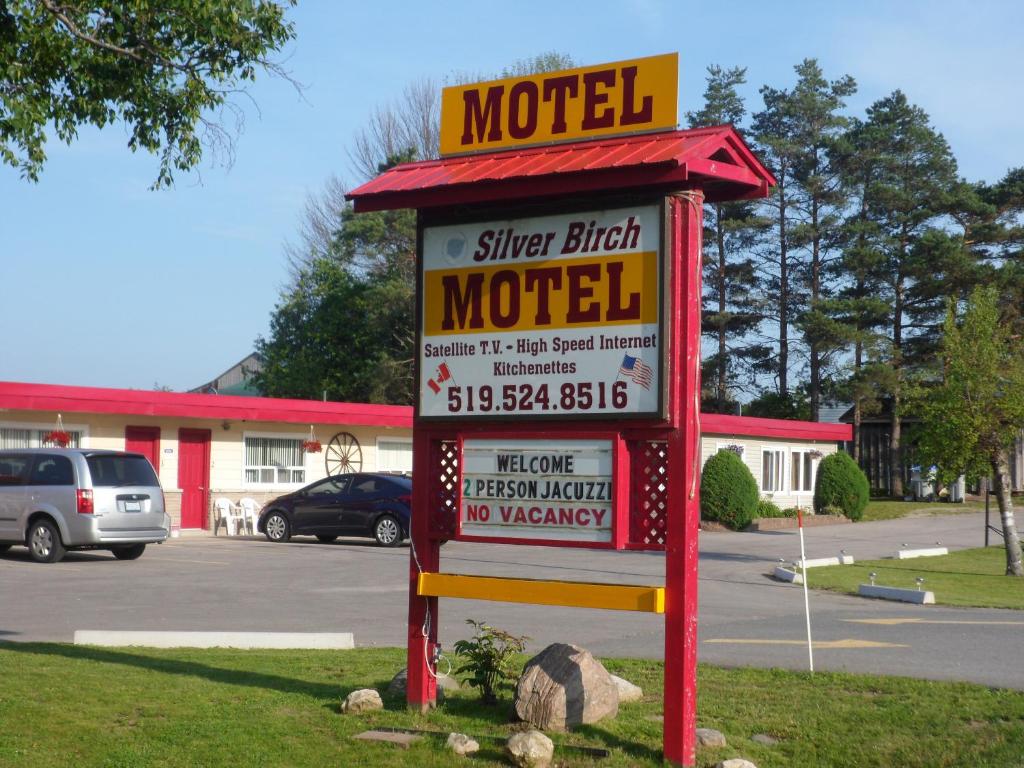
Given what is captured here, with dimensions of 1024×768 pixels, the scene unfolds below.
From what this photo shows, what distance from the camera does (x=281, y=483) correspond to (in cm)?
3061

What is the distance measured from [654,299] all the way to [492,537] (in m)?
1.83

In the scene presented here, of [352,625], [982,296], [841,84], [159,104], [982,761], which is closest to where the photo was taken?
[982,761]

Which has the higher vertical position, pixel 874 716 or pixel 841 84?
pixel 841 84

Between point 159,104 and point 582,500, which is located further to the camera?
point 159,104

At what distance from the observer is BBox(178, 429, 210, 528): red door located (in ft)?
92.9

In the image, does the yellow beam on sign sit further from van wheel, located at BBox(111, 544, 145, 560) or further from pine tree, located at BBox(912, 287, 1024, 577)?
pine tree, located at BBox(912, 287, 1024, 577)

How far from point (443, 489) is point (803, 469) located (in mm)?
36572

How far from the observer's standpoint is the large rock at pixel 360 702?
25.4 ft

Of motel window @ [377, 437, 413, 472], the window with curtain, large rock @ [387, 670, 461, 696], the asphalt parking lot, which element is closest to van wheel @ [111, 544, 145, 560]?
the asphalt parking lot

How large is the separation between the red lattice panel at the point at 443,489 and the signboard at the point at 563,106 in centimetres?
206

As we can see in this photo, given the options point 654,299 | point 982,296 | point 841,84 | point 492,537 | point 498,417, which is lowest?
point 492,537

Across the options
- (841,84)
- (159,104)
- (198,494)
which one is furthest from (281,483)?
(841,84)

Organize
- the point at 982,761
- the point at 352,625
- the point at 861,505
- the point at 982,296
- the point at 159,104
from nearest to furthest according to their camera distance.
→ the point at 982,761
the point at 159,104
the point at 352,625
the point at 982,296
the point at 861,505

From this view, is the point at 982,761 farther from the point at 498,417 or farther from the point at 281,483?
the point at 281,483
